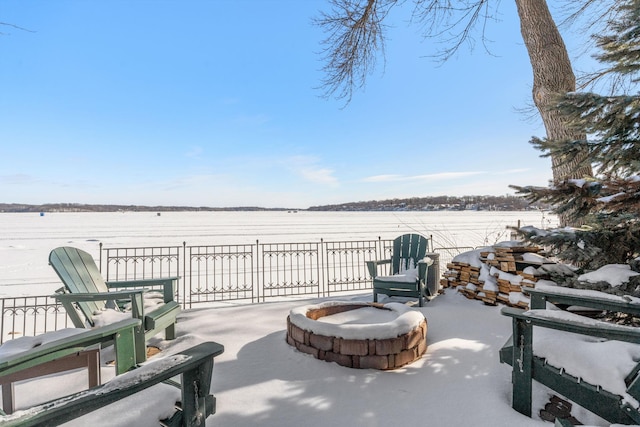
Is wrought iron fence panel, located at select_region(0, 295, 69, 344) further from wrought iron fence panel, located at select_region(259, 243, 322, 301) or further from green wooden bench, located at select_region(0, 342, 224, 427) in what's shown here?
green wooden bench, located at select_region(0, 342, 224, 427)

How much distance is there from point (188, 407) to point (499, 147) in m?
10.1

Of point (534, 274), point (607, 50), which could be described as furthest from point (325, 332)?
point (607, 50)

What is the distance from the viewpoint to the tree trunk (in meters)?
4.46

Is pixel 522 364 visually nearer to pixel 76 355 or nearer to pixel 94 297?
pixel 76 355

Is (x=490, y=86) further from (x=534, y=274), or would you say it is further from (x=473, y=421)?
(x=473, y=421)

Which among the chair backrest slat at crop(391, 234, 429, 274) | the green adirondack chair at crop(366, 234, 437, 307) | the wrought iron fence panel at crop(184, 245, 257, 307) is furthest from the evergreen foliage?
the wrought iron fence panel at crop(184, 245, 257, 307)

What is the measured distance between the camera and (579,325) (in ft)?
4.60

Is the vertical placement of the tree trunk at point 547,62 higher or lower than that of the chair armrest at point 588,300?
higher

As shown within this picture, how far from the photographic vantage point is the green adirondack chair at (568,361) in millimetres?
1290

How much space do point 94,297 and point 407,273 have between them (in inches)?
146

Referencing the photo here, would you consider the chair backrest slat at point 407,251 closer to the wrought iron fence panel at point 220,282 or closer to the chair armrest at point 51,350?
the wrought iron fence panel at point 220,282

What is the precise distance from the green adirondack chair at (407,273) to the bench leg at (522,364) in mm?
2219

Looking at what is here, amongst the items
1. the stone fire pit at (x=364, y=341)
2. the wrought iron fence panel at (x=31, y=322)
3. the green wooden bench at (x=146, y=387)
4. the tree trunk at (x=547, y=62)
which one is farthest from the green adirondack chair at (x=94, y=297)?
the tree trunk at (x=547, y=62)

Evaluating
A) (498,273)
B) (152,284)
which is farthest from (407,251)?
(152,284)
